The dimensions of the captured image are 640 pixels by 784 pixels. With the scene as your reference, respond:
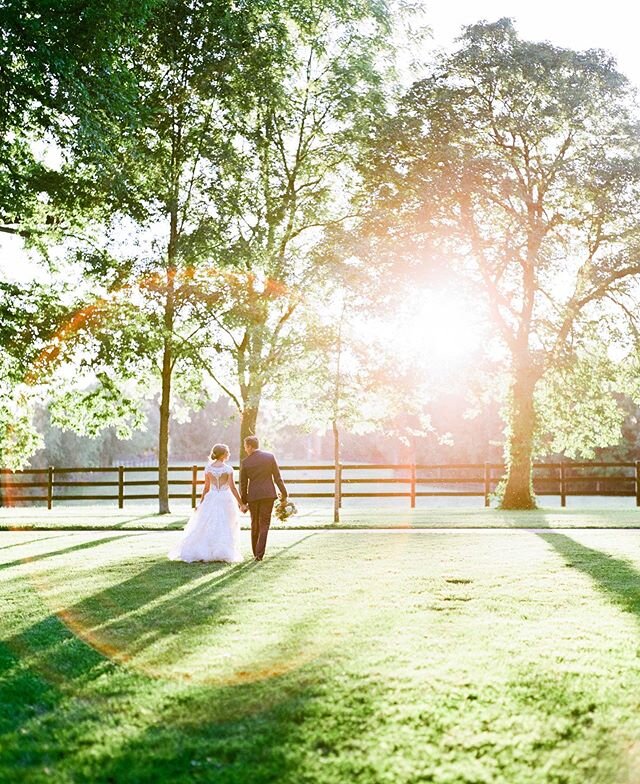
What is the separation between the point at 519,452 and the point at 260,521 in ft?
53.8

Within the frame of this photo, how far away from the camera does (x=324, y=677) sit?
5457mm

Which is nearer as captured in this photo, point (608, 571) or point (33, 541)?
point (608, 571)

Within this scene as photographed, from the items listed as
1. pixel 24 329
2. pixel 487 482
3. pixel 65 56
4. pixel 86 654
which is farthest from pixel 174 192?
pixel 86 654

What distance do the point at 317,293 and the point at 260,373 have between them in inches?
116

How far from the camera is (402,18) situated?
27406 mm

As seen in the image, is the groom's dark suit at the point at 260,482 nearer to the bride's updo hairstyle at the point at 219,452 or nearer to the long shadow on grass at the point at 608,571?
the bride's updo hairstyle at the point at 219,452

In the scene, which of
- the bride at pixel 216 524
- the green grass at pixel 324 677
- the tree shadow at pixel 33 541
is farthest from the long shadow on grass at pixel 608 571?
the tree shadow at pixel 33 541

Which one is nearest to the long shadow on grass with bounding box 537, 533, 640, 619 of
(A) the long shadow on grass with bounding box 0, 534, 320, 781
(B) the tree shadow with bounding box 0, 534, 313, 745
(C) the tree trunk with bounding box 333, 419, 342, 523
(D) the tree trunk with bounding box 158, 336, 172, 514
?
(A) the long shadow on grass with bounding box 0, 534, 320, 781

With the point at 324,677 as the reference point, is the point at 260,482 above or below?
above

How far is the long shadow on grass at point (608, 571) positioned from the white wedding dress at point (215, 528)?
4.67m

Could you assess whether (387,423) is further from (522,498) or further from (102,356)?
(102,356)

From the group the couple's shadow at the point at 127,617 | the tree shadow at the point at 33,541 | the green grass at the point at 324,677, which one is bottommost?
the tree shadow at the point at 33,541

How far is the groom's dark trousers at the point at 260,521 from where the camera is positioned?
11945 mm

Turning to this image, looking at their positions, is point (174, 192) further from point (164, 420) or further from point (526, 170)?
point (526, 170)
